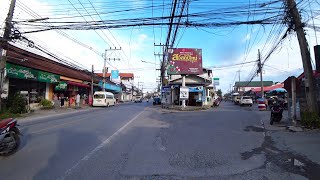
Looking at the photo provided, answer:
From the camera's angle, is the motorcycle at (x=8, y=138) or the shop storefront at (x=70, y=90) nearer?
the motorcycle at (x=8, y=138)

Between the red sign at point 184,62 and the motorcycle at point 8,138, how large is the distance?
26.8 m

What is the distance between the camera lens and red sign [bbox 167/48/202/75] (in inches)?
1352

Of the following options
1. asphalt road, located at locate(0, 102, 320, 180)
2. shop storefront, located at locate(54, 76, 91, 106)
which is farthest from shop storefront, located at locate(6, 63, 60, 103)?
asphalt road, located at locate(0, 102, 320, 180)

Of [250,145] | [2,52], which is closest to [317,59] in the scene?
[250,145]

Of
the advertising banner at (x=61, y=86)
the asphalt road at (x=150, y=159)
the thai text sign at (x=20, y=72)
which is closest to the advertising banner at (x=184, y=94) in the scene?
the advertising banner at (x=61, y=86)

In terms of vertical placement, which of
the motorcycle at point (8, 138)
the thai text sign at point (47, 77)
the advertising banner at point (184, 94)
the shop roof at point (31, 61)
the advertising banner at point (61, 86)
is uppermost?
the shop roof at point (31, 61)

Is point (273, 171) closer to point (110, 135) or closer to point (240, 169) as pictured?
point (240, 169)

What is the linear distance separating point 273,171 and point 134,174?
2.96 metres

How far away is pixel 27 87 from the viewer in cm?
2770

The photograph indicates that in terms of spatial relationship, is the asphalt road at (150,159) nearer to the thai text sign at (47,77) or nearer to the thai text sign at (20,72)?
the thai text sign at (20,72)

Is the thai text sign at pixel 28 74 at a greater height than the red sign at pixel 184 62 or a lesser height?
lesser

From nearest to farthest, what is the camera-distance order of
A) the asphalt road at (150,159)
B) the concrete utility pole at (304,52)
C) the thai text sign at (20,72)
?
the asphalt road at (150,159) < the concrete utility pole at (304,52) < the thai text sign at (20,72)

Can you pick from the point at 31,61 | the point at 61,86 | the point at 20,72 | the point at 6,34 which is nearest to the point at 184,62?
the point at 61,86

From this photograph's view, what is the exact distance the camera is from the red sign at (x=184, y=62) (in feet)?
113
